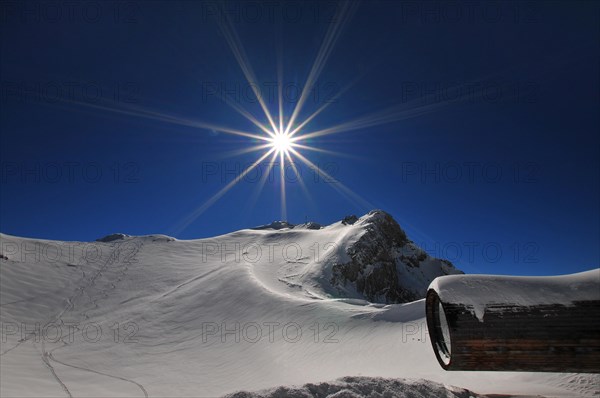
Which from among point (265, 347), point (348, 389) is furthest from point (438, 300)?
point (265, 347)

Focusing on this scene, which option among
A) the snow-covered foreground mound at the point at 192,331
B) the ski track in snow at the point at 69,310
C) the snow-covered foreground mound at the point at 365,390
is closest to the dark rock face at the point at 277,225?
the ski track in snow at the point at 69,310

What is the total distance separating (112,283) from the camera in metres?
34.7

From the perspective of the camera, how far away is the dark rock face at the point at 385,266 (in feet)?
158

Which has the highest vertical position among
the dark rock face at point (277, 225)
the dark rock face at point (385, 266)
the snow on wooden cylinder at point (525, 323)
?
the dark rock face at point (277, 225)

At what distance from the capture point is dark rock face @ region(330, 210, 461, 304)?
158ft

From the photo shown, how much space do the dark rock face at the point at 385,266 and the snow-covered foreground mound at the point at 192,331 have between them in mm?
6583

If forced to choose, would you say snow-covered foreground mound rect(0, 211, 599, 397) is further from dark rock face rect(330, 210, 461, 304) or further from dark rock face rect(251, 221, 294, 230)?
dark rock face rect(251, 221, 294, 230)

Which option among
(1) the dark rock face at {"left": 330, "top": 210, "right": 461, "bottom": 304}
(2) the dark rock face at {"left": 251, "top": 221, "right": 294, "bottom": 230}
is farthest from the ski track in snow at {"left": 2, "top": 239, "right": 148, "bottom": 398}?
(2) the dark rock face at {"left": 251, "top": 221, "right": 294, "bottom": 230}

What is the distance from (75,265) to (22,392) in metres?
30.5

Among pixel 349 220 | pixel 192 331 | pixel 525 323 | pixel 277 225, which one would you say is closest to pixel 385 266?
pixel 349 220

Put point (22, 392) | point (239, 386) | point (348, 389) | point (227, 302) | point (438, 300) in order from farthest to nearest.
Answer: point (227, 302) < point (239, 386) < point (22, 392) < point (348, 389) < point (438, 300)

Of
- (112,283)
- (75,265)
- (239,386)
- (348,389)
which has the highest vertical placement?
(75,265)

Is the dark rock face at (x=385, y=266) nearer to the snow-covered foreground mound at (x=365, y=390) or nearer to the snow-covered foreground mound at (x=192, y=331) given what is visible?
the snow-covered foreground mound at (x=192, y=331)

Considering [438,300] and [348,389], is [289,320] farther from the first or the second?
[438,300]
